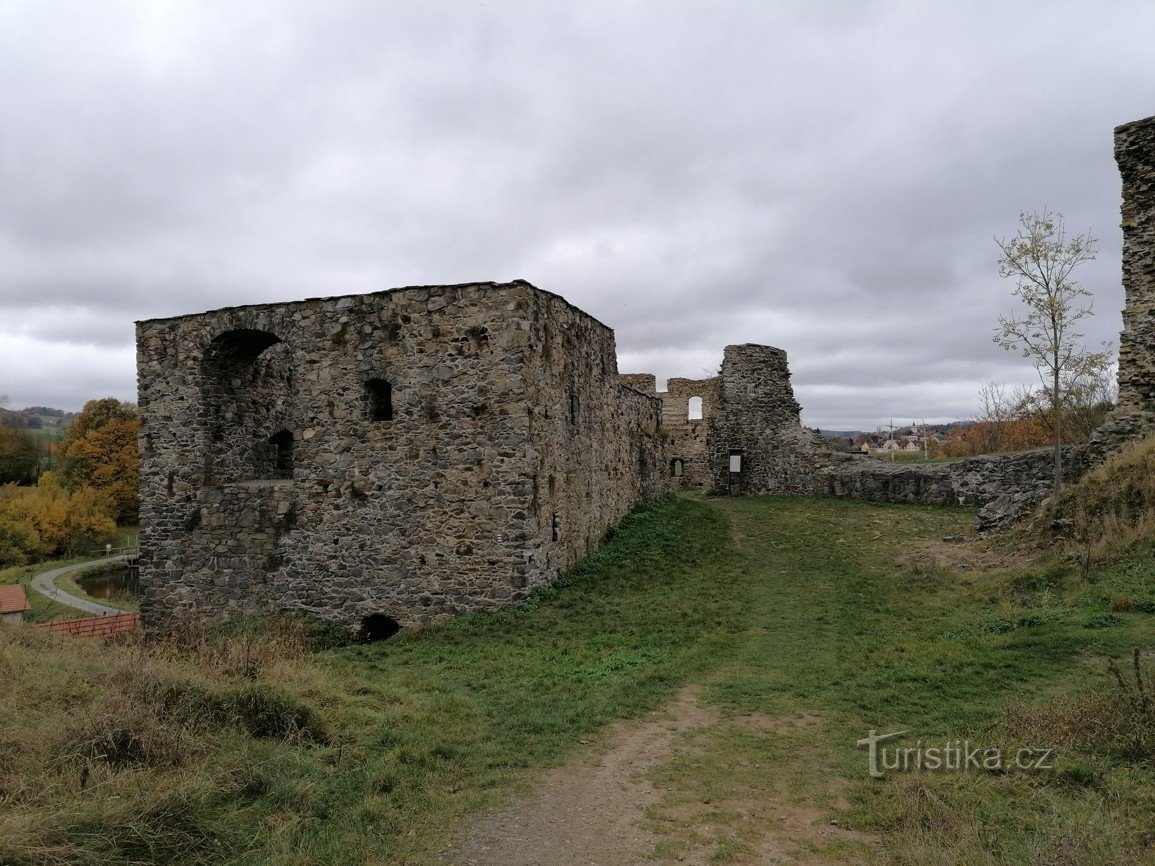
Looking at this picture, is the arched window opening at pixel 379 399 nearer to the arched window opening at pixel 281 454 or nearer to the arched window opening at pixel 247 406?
the arched window opening at pixel 247 406

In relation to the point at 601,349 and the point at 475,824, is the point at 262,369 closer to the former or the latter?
the point at 601,349

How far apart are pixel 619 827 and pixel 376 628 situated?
9085 mm

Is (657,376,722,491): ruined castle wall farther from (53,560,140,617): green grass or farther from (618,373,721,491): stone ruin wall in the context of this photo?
(53,560,140,617): green grass

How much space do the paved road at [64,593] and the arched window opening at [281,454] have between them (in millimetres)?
26817

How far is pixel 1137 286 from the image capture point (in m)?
14.0

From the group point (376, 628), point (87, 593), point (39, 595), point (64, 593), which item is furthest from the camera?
point (87, 593)

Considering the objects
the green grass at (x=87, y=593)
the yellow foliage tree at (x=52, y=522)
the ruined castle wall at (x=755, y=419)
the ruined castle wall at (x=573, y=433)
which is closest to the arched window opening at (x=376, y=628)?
the ruined castle wall at (x=573, y=433)

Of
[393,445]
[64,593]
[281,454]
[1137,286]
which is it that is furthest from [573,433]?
[64,593]

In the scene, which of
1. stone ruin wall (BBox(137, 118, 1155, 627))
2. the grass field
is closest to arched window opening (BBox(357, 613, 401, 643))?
stone ruin wall (BBox(137, 118, 1155, 627))

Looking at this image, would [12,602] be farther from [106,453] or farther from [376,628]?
[376,628]

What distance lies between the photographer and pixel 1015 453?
2028cm

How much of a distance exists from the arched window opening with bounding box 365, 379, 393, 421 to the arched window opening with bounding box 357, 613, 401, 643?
3.87 m

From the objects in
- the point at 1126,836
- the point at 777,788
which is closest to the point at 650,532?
the point at 777,788

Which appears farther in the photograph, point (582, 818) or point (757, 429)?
point (757, 429)
